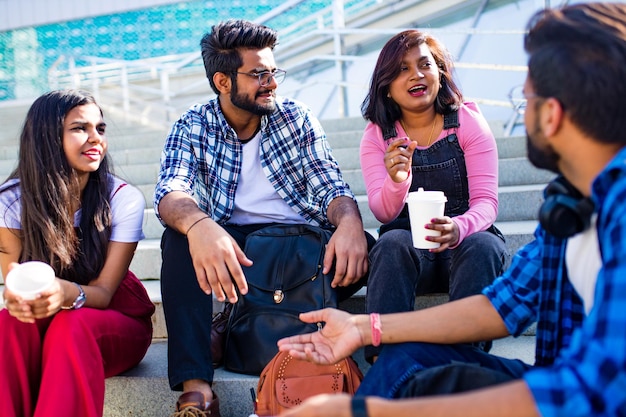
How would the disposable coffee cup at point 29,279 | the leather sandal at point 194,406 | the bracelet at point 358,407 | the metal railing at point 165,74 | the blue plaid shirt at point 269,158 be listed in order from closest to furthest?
1. the bracelet at point 358,407
2. the disposable coffee cup at point 29,279
3. the leather sandal at point 194,406
4. the blue plaid shirt at point 269,158
5. the metal railing at point 165,74

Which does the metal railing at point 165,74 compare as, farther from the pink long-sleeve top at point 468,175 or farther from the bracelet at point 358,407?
the bracelet at point 358,407

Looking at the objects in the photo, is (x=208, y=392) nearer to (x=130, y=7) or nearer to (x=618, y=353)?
(x=618, y=353)

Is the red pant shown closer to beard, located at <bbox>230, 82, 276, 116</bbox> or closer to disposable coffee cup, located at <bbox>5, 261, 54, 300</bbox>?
disposable coffee cup, located at <bbox>5, 261, 54, 300</bbox>

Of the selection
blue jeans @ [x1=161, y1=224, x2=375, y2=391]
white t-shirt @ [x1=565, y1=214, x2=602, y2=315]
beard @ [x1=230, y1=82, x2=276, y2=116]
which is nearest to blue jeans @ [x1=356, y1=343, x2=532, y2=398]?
white t-shirt @ [x1=565, y1=214, x2=602, y2=315]

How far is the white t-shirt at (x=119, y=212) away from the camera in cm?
230

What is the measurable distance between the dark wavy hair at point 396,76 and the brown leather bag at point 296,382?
3.36 feet

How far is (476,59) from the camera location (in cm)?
820

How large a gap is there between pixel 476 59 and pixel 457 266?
6604 mm

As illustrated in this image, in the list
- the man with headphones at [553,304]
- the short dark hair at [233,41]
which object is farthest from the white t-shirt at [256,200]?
the man with headphones at [553,304]

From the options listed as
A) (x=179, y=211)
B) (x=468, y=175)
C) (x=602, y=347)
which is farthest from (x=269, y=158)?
(x=602, y=347)

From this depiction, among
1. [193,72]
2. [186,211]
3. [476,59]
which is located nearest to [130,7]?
[193,72]

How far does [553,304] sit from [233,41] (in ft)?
A: 5.66

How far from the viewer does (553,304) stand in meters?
1.44

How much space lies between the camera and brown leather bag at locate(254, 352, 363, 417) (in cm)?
192
